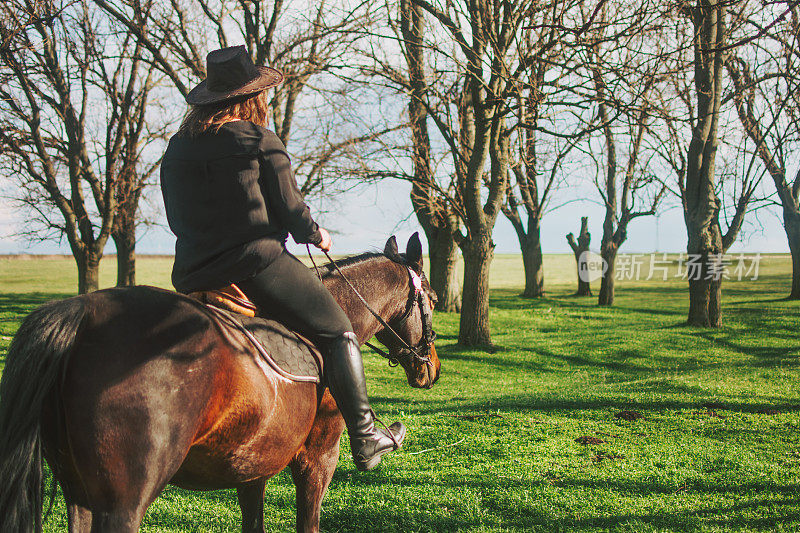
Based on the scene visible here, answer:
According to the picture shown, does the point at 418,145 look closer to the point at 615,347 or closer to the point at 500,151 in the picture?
the point at 500,151

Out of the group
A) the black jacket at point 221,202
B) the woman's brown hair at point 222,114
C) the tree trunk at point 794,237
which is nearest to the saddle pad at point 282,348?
the black jacket at point 221,202

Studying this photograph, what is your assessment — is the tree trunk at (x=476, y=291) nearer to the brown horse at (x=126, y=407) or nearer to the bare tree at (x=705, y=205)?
the bare tree at (x=705, y=205)

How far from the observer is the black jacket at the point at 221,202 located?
295 cm

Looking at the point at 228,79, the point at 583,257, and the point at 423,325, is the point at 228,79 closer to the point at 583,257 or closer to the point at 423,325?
the point at 423,325

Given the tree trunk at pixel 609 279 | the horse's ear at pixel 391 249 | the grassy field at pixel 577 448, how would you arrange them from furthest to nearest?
the tree trunk at pixel 609 279 → the grassy field at pixel 577 448 → the horse's ear at pixel 391 249

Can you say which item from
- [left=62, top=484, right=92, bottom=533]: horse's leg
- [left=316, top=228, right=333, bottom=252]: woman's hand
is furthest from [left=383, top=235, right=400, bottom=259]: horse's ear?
[left=62, top=484, right=92, bottom=533]: horse's leg

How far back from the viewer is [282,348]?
10.2 feet

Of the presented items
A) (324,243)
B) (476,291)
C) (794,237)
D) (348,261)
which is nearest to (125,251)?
(476,291)

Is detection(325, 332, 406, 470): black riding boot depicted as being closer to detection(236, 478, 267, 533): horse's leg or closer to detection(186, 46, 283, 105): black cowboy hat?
detection(236, 478, 267, 533): horse's leg

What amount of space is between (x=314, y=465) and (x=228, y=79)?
2.24 metres

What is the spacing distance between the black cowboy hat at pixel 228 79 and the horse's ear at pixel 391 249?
1.55m

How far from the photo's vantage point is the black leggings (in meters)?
3.11

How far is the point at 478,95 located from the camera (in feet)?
45.0

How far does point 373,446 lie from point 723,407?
745 cm
